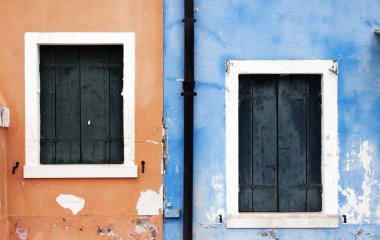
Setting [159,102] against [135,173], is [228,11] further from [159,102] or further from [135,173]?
[135,173]

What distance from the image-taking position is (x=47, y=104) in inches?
251

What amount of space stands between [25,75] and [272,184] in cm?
306

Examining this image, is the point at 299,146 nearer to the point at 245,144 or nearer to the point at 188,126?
the point at 245,144

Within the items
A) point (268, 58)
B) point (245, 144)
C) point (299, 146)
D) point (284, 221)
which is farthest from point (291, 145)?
point (268, 58)

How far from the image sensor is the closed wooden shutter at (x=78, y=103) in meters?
6.36

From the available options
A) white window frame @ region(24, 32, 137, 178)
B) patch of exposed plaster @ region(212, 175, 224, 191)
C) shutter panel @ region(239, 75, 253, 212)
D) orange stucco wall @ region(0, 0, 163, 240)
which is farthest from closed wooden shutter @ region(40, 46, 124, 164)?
shutter panel @ region(239, 75, 253, 212)

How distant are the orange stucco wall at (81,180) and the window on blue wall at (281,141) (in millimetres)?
1019

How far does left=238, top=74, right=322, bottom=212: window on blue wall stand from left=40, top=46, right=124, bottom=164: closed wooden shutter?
58.5 inches

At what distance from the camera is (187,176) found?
6.18 m

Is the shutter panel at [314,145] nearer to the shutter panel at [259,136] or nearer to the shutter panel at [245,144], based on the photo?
the shutter panel at [259,136]

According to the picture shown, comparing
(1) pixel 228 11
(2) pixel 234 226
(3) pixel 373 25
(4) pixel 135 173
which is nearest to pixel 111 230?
(4) pixel 135 173

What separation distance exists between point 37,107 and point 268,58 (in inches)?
104

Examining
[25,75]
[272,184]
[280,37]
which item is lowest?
[272,184]

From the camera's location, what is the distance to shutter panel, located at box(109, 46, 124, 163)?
6.37 m
